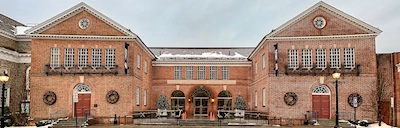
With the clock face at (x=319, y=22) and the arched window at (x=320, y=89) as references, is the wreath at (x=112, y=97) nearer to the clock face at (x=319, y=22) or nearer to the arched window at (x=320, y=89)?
the arched window at (x=320, y=89)

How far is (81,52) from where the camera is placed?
2930 cm

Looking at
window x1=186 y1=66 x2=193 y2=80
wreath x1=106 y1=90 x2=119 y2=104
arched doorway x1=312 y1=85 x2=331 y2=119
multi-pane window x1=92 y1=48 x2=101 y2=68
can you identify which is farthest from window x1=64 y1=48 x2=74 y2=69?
arched doorway x1=312 y1=85 x2=331 y2=119

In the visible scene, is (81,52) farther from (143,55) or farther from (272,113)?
(272,113)

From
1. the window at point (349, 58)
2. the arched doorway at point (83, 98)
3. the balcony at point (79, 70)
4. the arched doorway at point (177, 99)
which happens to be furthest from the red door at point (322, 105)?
the arched doorway at point (83, 98)

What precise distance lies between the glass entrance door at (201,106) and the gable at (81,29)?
44.4 feet

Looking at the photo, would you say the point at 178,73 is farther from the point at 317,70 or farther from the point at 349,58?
the point at 349,58

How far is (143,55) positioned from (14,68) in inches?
451

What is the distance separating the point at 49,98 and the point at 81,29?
5.69 meters

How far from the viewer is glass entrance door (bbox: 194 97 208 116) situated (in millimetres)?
39844

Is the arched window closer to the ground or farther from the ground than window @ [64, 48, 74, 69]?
closer to the ground

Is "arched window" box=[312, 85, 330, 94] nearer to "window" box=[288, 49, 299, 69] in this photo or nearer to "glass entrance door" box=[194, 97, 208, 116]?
"window" box=[288, 49, 299, 69]

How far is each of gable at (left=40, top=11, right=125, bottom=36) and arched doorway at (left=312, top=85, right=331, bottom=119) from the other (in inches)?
599

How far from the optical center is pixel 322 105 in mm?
28281

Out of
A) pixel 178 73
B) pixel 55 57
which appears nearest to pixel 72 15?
pixel 55 57
